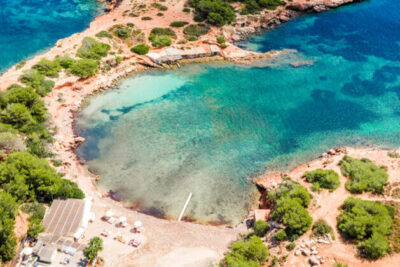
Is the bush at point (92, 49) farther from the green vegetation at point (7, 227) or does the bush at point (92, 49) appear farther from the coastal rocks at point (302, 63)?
the coastal rocks at point (302, 63)

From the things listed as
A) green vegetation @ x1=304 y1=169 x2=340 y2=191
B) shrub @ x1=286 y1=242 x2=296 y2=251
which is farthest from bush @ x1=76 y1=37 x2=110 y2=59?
shrub @ x1=286 y1=242 x2=296 y2=251

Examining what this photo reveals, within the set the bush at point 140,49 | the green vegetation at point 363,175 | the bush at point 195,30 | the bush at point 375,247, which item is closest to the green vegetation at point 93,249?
the bush at point 375,247

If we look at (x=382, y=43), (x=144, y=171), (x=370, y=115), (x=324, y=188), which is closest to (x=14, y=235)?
(x=144, y=171)

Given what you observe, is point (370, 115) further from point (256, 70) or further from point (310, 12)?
point (310, 12)

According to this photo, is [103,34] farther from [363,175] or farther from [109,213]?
[363,175]

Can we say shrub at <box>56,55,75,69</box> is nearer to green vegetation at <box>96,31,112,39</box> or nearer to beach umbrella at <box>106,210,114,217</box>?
green vegetation at <box>96,31,112,39</box>
